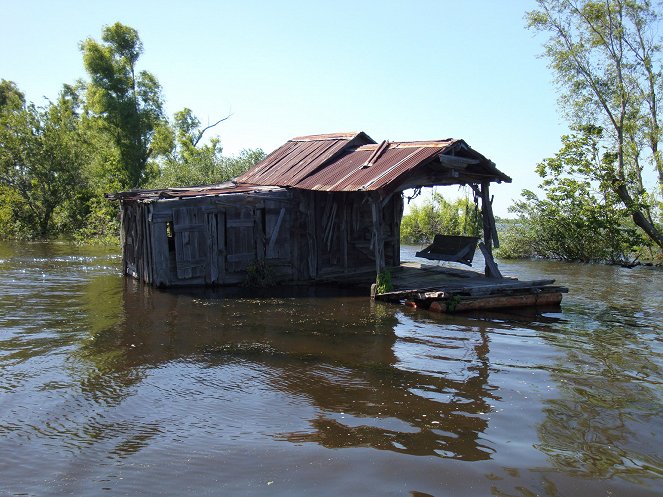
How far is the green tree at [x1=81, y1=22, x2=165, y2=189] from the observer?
36156mm

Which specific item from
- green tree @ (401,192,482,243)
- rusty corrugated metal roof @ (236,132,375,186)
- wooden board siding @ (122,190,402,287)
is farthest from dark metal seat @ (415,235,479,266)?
green tree @ (401,192,482,243)

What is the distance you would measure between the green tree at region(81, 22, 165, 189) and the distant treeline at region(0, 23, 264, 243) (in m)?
0.06

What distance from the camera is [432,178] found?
14891 mm

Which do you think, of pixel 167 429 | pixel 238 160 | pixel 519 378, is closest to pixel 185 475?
pixel 167 429

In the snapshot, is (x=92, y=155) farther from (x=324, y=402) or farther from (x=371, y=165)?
(x=324, y=402)

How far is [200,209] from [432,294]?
619 centimetres

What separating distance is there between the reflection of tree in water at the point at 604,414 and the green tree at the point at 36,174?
3134 cm

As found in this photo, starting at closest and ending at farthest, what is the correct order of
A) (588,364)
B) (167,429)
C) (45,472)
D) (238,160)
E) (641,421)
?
(45,472)
(167,429)
(641,421)
(588,364)
(238,160)

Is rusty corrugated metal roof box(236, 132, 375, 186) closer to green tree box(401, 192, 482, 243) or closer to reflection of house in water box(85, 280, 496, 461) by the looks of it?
reflection of house in water box(85, 280, 496, 461)

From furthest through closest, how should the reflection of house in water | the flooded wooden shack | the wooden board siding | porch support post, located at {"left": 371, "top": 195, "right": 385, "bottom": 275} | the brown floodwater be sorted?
the wooden board siding, the flooded wooden shack, porch support post, located at {"left": 371, "top": 195, "right": 385, "bottom": 275}, the reflection of house in water, the brown floodwater

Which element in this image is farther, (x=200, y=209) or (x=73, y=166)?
(x=73, y=166)

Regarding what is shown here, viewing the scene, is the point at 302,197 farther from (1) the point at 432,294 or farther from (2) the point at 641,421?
(2) the point at 641,421

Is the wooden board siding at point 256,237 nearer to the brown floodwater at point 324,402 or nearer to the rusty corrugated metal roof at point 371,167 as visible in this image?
the rusty corrugated metal roof at point 371,167

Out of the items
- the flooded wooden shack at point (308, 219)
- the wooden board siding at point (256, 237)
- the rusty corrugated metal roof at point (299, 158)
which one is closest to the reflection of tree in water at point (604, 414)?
the flooded wooden shack at point (308, 219)
